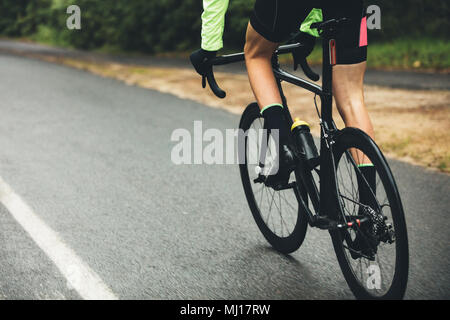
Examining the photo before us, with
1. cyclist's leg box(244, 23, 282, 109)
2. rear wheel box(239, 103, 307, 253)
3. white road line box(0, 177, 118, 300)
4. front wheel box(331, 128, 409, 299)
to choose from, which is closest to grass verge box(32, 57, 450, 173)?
rear wheel box(239, 103, 307, 253)

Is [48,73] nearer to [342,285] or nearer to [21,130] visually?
[21,130]

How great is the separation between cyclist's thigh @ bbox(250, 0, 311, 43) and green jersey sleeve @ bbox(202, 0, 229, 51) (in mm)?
171

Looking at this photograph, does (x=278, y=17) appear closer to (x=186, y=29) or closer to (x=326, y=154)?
(x=326, y=154)

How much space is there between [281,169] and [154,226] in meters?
1.22

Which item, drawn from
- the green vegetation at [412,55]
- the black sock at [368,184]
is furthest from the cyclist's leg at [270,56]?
the green vegetation at [412,55]

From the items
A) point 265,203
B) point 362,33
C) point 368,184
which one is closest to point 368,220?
point 368,184

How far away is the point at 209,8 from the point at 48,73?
11552 millimetres

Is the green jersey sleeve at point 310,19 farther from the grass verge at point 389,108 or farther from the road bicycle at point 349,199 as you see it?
the grass verge at point 389,108

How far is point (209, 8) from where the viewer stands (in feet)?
8.68

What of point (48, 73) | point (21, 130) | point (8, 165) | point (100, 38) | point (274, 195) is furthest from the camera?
point (100, 38)

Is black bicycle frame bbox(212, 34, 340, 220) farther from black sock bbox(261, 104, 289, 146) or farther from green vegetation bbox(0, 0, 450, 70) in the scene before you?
green vegetation bbox(0, 0, 450, 70)

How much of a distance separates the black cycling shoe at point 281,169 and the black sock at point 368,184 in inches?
16.4

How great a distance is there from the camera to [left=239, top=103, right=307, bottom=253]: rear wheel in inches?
125
